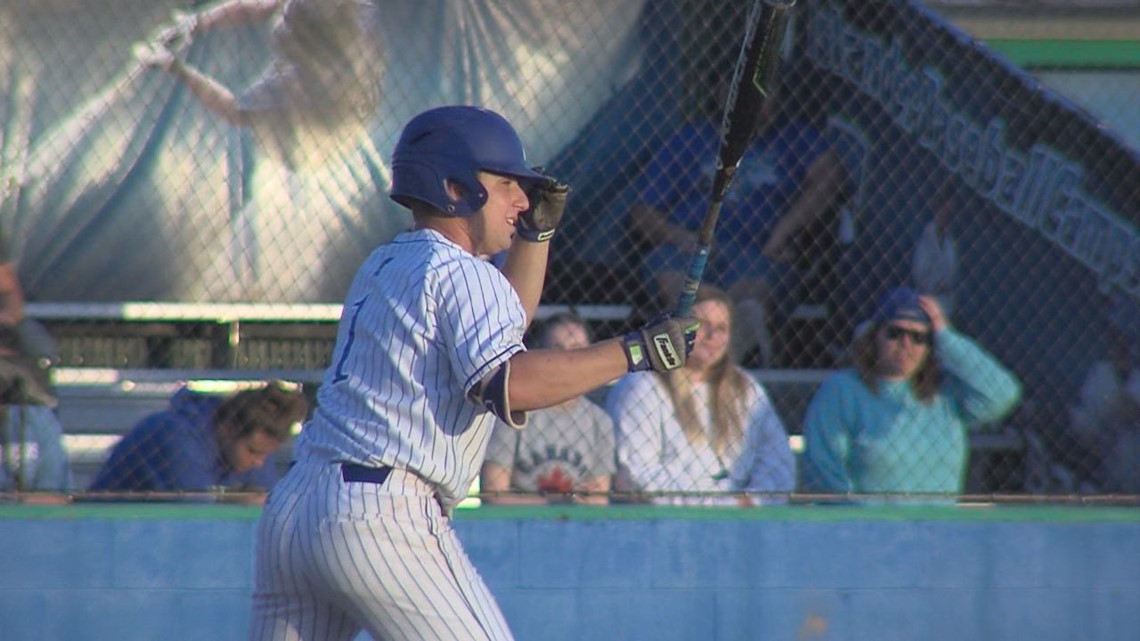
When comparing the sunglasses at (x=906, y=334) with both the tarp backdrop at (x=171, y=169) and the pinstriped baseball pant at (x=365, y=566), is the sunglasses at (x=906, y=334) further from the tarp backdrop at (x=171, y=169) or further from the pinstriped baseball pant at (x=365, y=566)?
the pinstriped baseball pant at (x=365, y=566)

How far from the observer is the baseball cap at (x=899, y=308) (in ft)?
19.1

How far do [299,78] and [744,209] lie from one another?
1634 millimetres

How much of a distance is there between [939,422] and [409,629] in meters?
3.09

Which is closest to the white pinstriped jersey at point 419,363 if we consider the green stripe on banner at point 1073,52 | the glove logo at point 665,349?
the glove logo at point 665,349

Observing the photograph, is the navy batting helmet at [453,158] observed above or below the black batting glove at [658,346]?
above

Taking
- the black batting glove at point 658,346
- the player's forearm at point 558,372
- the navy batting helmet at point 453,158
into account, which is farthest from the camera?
the navy batting helmet at point 453,158

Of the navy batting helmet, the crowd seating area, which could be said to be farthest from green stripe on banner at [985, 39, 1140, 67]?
the navy batting helmet

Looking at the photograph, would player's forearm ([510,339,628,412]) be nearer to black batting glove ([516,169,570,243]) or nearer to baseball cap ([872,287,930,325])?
black batting glove ([516,169,570,243])

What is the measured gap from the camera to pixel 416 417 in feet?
10.6

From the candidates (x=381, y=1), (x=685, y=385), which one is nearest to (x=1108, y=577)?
(x=685, y=385)

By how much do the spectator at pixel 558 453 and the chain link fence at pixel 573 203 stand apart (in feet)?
0.09

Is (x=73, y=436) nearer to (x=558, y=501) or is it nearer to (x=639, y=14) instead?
(x=558, y=501)

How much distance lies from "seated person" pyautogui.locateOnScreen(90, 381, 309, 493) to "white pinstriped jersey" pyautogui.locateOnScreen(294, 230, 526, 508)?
2286 mm

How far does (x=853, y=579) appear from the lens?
5727 mm
